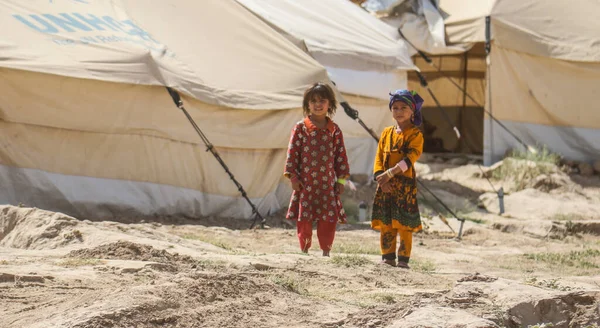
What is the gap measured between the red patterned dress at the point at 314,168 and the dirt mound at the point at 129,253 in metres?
1.26

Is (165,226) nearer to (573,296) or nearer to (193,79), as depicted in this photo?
(193,79)

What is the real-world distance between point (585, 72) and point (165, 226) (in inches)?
278

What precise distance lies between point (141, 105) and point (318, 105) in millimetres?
2473

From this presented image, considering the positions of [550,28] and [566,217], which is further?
[550,28]

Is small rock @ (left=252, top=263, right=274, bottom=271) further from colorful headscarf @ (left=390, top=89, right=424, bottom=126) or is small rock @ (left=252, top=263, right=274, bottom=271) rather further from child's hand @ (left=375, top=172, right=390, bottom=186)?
colorful headscarf @ (left=390, top=89, right=424, bottom=126)

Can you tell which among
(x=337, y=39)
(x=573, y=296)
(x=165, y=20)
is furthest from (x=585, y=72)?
(x=573, y=296)

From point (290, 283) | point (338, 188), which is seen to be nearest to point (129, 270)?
point (290, 283)

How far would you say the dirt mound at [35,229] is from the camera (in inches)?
243

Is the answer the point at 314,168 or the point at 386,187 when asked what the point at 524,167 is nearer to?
the point at 314,168

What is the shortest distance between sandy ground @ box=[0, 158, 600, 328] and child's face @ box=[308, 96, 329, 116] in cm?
93

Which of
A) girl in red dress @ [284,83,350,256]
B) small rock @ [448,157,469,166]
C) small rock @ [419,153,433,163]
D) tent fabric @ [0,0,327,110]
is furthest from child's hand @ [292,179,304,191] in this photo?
small rock @ [419,153,433,163]

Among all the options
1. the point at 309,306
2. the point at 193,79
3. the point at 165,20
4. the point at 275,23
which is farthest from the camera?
the point at 275,23

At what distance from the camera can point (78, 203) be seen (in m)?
8.34

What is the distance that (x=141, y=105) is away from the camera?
8633 millimetres
